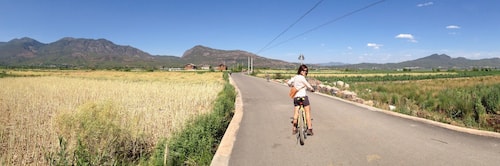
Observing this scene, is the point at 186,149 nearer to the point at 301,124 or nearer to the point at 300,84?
the point at 301,124

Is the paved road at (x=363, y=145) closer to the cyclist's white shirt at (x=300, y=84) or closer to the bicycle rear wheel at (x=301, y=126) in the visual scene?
the bicycle rear wheel at (x=301, y=126)

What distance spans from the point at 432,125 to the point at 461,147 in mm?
2207

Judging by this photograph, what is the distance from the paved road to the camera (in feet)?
15.8

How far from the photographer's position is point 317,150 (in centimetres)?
541

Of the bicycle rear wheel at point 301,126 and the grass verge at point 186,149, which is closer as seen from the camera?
the grass verge at point 186,149

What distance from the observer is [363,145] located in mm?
5695

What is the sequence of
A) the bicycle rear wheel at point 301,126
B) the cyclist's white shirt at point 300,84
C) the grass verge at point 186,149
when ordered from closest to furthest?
the grass verge at point 186,149 → the bicycle rear wheel at point 301,126 → the cyclist's white shirt at point 300,84

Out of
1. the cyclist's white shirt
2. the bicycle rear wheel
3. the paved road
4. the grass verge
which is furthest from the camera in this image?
the cyclist's white shirt

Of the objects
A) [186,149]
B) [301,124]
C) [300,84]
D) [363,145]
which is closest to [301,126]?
[301,124]

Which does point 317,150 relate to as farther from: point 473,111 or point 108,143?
point 473,111

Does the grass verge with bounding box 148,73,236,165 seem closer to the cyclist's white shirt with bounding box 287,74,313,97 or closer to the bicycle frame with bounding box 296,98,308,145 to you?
the bicycle frame with bounding box 296,98,308,145

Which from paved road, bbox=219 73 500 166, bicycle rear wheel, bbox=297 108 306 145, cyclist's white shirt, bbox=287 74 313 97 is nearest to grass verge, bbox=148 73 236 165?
paved road, bbox=219 73 500 166

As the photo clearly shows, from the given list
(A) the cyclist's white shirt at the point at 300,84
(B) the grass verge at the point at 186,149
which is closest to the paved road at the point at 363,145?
(B) the grass verge at the point at 186,149

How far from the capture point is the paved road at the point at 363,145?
480cm
